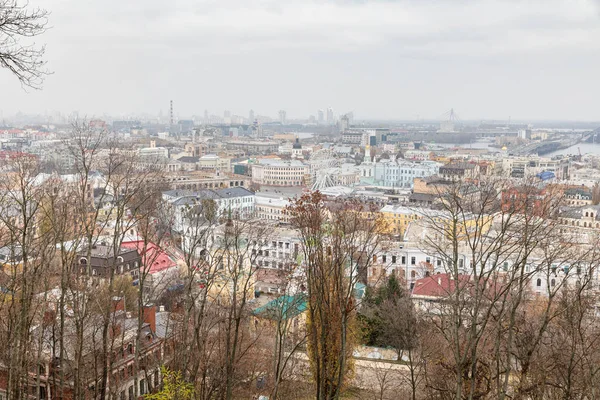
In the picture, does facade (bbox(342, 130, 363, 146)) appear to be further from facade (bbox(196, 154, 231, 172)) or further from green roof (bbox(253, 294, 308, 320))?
green roof (bbox(253, 294, 308, 320))

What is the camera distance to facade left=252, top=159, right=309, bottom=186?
56719mm

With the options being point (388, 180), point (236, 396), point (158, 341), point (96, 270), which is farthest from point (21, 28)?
point (388, 180)

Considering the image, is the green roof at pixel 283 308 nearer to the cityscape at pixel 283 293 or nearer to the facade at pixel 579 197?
the cityscape at pixel 283 293

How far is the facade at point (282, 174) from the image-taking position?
2233 inches

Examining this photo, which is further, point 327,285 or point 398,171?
point 398,171

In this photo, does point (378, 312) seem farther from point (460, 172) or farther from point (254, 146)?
point (254, 146)

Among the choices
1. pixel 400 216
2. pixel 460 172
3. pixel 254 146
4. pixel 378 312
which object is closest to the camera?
pixel 460 172

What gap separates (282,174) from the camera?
56.9 meters

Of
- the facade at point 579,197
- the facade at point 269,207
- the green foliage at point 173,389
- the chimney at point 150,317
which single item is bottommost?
the facade at point 269,207

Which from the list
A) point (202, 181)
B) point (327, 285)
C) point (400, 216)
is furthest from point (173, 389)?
point (202, 181)

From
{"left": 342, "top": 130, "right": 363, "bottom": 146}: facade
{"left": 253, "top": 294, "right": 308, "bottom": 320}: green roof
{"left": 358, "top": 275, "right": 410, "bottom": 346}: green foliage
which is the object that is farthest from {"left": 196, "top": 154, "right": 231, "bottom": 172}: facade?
{"left": 253, "top": 294, "right": 308, "bottom": 320}: green roof

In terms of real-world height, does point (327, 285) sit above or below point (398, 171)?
above

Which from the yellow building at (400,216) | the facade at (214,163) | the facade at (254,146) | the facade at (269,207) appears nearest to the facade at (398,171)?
the facade at (269,207)

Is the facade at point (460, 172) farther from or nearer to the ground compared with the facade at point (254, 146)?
farther from the ground
